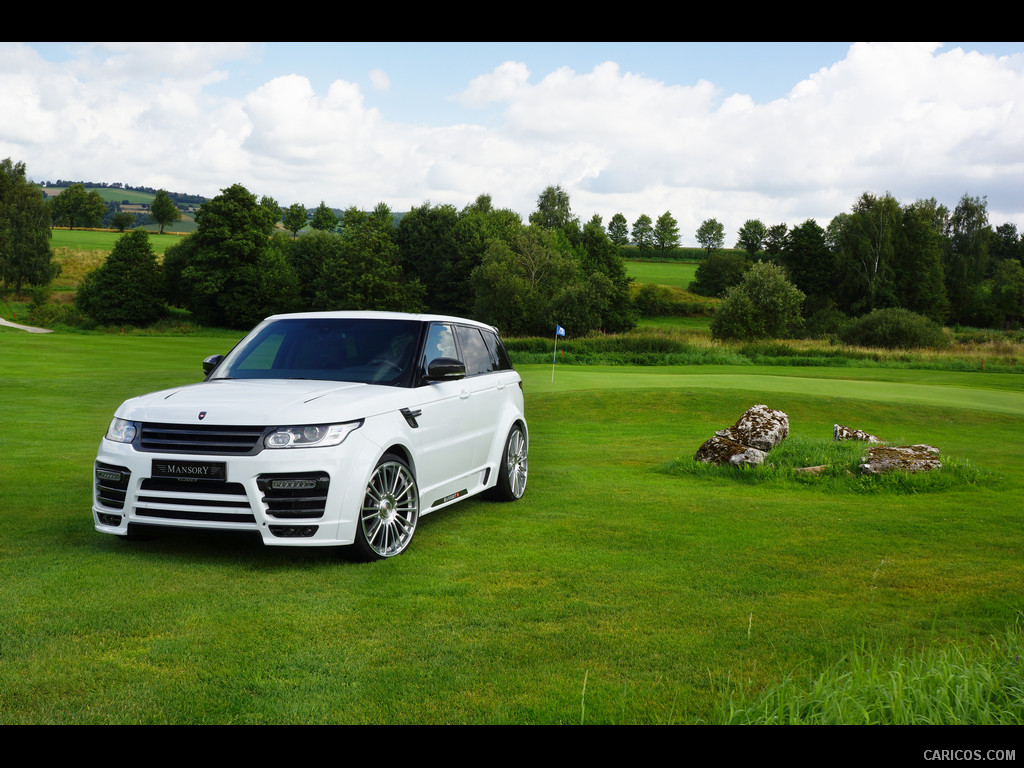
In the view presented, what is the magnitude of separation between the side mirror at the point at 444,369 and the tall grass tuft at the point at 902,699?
435cm

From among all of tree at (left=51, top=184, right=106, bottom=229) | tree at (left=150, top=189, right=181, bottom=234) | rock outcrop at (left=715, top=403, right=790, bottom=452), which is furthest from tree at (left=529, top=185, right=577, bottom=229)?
rock outcrop at (left=715, top=403, right=790, bottom=452)

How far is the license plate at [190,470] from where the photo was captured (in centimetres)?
657

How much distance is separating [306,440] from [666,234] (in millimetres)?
155001

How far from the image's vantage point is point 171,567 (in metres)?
6.72

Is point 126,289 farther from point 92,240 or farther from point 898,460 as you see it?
point 898,460

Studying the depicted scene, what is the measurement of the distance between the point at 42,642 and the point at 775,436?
33.7 ft

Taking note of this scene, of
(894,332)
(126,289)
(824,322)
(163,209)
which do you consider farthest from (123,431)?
(163,209)

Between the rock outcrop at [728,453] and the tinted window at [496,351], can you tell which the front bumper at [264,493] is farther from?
the rock outcrop at [728,453]

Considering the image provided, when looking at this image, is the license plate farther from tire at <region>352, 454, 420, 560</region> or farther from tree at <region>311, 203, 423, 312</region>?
tree at <region>311, 203, 423, 312</region>

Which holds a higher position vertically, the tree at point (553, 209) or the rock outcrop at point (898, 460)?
the tree at point (553, 209)

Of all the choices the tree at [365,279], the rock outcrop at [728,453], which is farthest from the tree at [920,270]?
the rock outcrop at [728,453]

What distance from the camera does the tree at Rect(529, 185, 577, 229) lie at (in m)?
120
